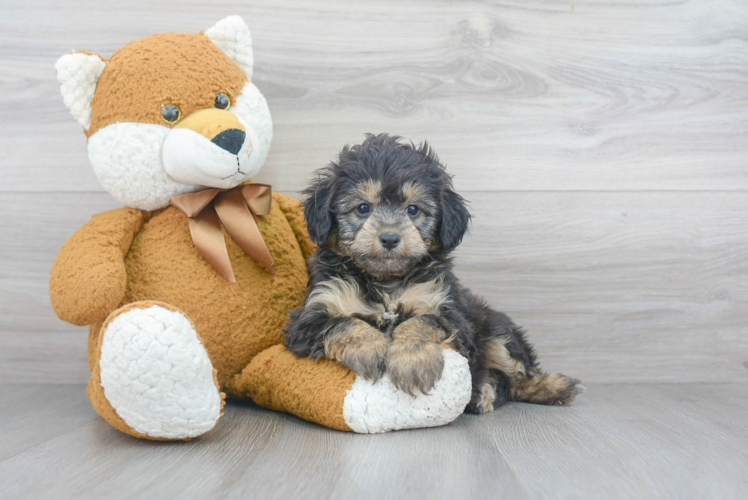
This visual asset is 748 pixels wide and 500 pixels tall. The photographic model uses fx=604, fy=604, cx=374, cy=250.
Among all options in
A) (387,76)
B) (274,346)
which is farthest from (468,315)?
(387,76)

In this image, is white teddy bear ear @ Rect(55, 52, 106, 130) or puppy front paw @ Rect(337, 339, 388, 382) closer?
puppy front paw @ Rect(337, 339, 388, 382)

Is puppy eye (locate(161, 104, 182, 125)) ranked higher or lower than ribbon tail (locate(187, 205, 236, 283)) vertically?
higher

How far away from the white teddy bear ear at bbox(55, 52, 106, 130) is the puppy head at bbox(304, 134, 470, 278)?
0.84m

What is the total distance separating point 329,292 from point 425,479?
30.1 inches

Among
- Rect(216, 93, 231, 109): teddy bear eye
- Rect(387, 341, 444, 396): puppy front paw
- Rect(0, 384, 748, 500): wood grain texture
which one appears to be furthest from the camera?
Rect(216, 93, 231, 109): teddy bear eye

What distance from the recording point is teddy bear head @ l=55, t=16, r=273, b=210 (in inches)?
80.0

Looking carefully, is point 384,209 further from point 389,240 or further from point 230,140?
point 230,140

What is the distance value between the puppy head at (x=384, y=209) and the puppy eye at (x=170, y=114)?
0.53 meters

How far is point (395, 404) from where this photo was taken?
73.6 inches

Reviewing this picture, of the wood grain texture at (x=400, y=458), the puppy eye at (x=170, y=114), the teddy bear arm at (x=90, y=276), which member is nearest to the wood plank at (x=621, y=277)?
the wood grain texture at (x=400, y=458)

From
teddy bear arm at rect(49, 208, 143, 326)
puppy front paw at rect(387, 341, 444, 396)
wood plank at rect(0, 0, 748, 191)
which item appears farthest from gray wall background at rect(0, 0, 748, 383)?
puppy front paw at rect(387, 341, 444, 396)

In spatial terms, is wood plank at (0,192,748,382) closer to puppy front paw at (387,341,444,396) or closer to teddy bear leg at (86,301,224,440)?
puppy front paw at (387,341,444,396)

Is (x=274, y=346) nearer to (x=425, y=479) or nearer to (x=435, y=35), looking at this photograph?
(x=425, y=479)

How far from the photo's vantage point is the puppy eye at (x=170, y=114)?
2074 millimetres
